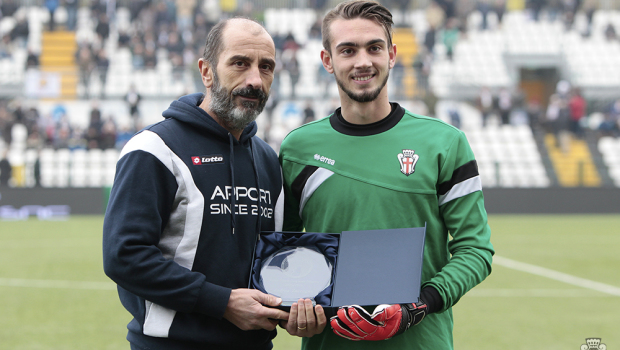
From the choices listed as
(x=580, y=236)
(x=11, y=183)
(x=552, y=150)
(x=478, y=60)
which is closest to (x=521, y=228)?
(x=580, y=236)

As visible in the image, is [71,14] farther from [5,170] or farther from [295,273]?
[295,273]

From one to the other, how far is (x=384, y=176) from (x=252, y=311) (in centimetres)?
83

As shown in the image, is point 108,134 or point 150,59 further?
point 150,59

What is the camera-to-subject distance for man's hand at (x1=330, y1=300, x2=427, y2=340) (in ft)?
8.30

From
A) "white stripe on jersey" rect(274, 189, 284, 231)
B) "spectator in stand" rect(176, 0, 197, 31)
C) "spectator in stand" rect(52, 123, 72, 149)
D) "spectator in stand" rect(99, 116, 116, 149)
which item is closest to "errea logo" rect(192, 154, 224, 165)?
"white stripe on jersey" rect(274, 189, 284, 231)

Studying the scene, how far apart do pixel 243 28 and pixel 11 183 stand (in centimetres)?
1714

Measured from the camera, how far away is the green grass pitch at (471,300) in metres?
6.31

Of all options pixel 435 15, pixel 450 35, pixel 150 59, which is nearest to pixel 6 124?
pixel 150 59

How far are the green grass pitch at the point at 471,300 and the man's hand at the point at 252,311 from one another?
3.48m

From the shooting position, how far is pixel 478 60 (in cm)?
2548

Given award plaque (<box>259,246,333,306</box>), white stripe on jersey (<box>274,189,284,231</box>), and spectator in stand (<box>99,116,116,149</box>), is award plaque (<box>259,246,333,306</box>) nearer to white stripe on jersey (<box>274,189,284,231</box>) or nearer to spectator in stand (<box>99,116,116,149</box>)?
white stripe on jersey (<box>274,189,284,231</box>)

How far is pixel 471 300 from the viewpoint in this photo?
8062 millimetres

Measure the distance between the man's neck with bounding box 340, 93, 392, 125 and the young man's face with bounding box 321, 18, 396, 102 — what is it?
60mm

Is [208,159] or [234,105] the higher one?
[234,105]
